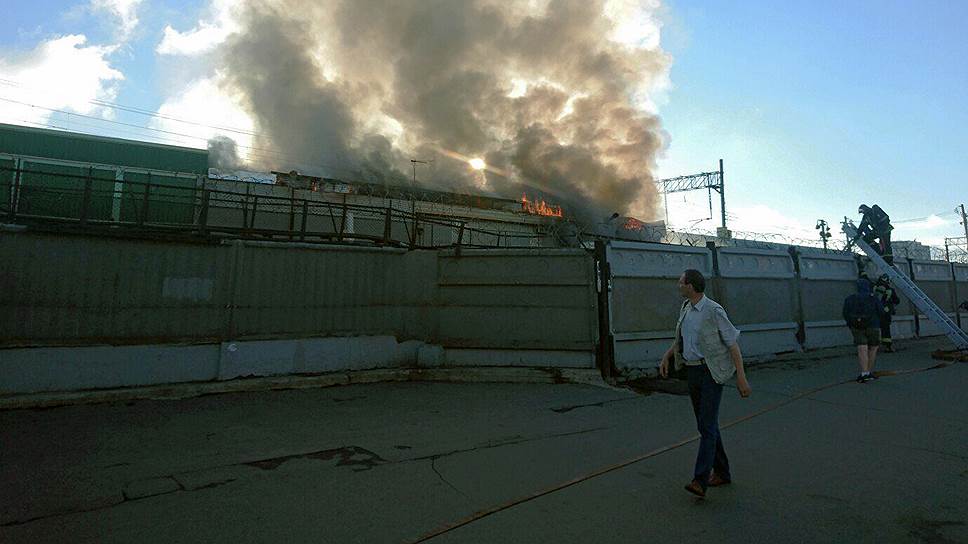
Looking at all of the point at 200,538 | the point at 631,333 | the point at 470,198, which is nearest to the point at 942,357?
the point at 631,333

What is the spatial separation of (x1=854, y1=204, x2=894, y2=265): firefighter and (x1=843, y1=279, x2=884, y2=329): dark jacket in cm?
503

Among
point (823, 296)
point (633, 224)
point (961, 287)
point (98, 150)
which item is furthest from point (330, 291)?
point (633, 224)

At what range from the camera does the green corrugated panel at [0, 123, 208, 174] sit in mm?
15047

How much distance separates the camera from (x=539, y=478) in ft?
11.8

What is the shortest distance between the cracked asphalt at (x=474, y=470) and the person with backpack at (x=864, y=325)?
0.95 meters

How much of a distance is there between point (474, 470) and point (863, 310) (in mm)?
7071

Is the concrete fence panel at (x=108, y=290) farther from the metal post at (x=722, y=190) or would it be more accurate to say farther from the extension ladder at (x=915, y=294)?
the metal post at (x=722, y=190)

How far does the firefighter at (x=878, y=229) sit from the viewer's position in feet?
37.9

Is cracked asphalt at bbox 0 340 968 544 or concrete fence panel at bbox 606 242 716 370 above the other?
concrete fence panel at bbox 606 242 716 370

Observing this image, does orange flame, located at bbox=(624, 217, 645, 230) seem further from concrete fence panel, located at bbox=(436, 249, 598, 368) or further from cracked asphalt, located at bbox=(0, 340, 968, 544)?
cracked asphalt, located at bbox=(0, 340, 968, 544)

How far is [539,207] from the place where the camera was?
30.1 meters

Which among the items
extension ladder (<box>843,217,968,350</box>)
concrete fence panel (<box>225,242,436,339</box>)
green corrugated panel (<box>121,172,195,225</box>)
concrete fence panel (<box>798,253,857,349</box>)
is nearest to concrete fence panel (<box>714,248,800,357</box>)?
concrete fence panel (<box>798,253,857,349</box>)

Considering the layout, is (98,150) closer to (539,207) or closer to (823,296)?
(823,296)

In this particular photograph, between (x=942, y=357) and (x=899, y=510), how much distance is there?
9.01 meters
